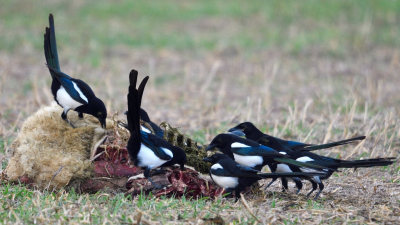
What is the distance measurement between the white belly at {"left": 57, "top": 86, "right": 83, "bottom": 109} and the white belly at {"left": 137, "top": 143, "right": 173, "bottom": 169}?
748 millimetres

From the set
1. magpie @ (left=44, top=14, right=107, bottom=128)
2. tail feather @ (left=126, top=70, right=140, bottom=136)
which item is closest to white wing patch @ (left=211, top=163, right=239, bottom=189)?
tail feather @ (left=126, top=70, right=140, bottom=136)

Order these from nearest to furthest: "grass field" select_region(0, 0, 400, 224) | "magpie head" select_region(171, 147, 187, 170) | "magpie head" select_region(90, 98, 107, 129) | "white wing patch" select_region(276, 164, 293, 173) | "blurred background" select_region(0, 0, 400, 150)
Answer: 1. "grass field" select_region(0, 0, 400, 224)
2. "magpie head" select_region(171, 147, 187, 170)
3. "white wing patch" select_region(276, 164, 293, 173)
4. "magpie head" select_region(90, 98, 107, 129)
5. "blurred background" select_region(0, 0, 400, 150)

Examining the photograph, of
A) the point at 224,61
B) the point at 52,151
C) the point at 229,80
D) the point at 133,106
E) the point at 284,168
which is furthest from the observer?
the point at 224,61

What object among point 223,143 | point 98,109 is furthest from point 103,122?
point 223,143

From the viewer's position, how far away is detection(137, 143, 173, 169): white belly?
3.60 meters

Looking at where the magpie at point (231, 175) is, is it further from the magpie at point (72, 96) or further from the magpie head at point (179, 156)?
the magpie at point (72, 96)

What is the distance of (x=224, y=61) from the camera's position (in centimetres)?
1145

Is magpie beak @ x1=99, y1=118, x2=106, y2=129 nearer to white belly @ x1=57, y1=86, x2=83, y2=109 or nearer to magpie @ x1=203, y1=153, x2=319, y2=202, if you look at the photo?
white belly @ x1=57, y1=86, x2=83, y2=109

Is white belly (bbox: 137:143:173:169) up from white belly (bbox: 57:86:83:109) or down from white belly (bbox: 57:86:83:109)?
down

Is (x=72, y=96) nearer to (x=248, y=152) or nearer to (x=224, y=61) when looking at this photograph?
(x=248, y=152)

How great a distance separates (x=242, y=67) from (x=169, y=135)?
23.5ft

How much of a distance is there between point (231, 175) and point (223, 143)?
54cm

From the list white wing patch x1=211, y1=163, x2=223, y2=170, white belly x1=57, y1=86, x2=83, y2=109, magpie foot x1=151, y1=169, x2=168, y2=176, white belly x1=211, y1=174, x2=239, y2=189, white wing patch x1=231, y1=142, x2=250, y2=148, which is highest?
white belly x1=57, y1=86, x2=83, y2=109

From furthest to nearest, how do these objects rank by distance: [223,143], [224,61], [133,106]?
[224,61], [223,143], [133,106]
